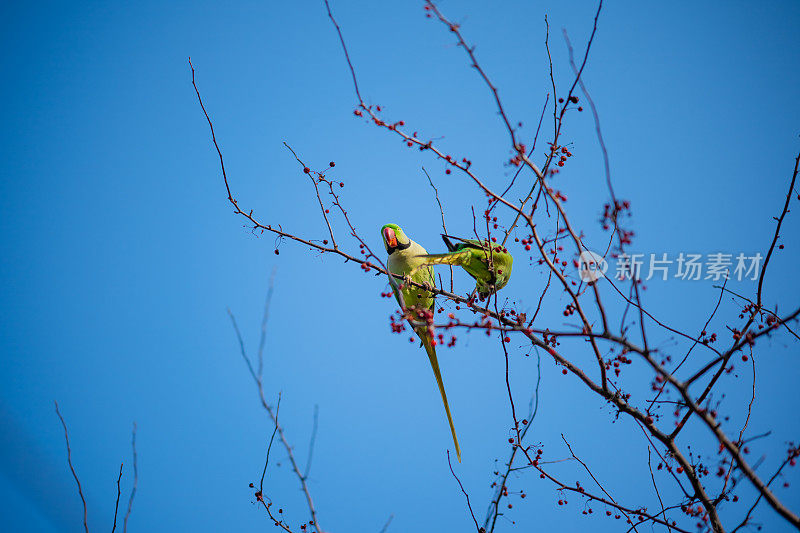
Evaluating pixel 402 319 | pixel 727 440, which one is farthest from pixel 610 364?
pixel 402 319

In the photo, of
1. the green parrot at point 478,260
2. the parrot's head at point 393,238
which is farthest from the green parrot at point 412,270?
the green parrot at point 478,260

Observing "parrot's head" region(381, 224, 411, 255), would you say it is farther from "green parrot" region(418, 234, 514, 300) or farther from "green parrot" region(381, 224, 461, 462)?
"green parrot" region(418, 234, 514, 300)

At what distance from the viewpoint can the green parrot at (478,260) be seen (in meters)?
2.57

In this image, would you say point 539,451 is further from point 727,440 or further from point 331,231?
point 331,231

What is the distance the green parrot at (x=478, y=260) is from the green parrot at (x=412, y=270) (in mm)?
104

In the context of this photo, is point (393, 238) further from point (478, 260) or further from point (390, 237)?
point (478, 260)

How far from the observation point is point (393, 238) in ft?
9.61

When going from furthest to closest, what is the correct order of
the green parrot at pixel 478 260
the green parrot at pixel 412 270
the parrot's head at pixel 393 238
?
the parrot's head at pixel 393 238, the green parrot at pixel 412 270, the green parrot at pixel 478 260

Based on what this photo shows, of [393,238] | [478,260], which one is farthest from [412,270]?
[478,260]

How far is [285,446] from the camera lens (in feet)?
5.27

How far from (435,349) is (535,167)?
4.58ft

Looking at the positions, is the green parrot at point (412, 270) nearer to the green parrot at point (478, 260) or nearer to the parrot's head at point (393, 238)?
the parrot's head at point (393, 238)

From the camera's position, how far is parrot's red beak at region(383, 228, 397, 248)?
9.57 feet

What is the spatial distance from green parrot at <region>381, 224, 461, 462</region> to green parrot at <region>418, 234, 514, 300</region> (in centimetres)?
10
